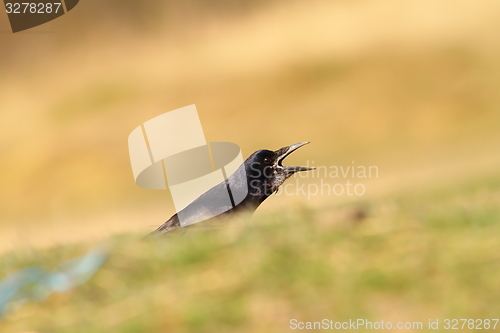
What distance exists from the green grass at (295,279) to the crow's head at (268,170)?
2296 mm

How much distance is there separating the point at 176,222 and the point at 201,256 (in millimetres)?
2120

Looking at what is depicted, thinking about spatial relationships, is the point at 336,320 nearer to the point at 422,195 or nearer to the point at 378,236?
the point at 378,236

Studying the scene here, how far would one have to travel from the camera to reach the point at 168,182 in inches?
203

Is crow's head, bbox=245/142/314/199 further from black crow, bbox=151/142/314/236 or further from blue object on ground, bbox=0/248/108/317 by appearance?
blue object on ground, bbox=0/248/108/317

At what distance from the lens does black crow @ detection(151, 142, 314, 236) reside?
4844 millimetres

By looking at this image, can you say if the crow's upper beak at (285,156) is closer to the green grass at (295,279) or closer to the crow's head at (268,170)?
the crow's head at (268,170)

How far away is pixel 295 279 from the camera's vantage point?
2396mm

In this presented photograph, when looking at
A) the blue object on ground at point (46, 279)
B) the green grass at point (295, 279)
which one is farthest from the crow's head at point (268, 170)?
the blue object on ground at point (46, 279)

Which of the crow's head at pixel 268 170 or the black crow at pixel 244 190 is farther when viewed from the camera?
the crow's head at pixel 268 170

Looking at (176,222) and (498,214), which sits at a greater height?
(498,214)

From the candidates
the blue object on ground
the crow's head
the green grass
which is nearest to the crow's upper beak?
the crow's head

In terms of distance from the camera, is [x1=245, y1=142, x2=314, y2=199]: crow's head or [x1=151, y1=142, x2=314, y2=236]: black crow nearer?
[x1=151, y1=142, x2=314, y2=236]: black crow

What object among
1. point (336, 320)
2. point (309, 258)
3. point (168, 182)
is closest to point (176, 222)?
point (168, 182)

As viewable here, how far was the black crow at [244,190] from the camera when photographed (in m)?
4.84
